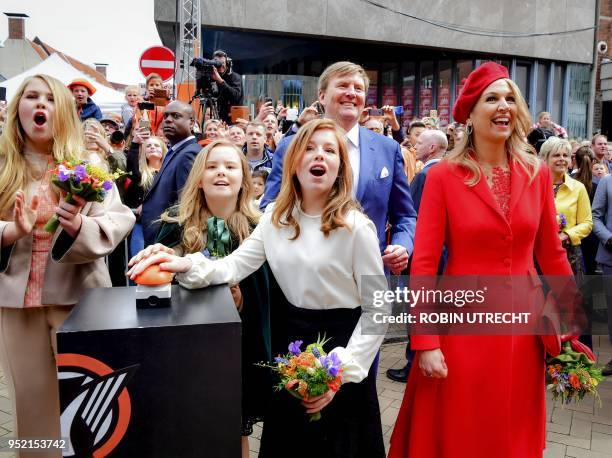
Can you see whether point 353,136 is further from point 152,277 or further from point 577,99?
point 577,99

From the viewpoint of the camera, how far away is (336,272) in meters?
2.26

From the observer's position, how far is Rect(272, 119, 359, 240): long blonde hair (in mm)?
2332

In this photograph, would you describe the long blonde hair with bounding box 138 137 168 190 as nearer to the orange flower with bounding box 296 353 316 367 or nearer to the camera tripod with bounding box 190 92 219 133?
the camera tripod with bounding box 190 92 219 133

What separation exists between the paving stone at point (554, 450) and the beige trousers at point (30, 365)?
287cm

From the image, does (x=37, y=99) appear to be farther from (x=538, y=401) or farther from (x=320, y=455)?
(x=538, y=401)

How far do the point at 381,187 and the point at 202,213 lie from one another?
37.9 inches

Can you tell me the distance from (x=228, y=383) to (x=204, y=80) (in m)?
6.95

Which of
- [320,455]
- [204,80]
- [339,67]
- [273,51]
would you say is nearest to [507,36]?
[273,51]

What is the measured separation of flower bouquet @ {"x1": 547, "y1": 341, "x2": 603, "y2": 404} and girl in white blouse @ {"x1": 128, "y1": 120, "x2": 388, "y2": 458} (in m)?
0.80

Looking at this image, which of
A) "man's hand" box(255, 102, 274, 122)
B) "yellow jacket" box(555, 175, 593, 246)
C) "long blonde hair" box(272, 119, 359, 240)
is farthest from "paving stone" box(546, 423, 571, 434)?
"man's hand" box(255, 102, 274, 122)

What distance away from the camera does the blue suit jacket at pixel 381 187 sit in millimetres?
3059

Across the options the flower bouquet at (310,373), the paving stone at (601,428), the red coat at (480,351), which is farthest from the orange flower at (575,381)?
the paving stone at (601,428)

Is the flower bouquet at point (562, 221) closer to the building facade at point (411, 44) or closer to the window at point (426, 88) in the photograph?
the building facade at point (411, 44)

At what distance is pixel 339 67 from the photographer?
3.08m
